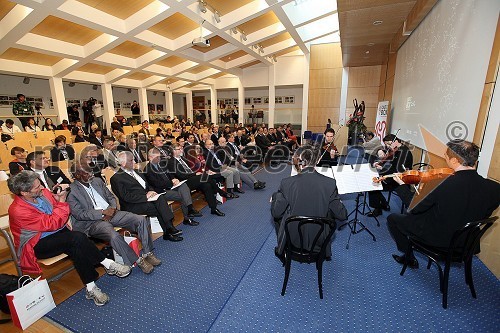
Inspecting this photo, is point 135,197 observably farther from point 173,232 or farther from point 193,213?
point 193,213

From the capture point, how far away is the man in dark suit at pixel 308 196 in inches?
75.5

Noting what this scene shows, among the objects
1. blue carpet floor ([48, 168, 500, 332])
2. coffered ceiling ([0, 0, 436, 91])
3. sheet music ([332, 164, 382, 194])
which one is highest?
coffered ceiling ([0, 0, 436, 91])

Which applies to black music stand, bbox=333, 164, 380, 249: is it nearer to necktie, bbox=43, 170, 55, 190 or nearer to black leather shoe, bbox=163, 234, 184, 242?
black leather shoe, bbox=163, 234, 184, 242

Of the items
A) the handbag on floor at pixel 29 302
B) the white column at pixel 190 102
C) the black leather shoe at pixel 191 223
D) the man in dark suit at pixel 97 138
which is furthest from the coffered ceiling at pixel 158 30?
the white column at pixel 190 102

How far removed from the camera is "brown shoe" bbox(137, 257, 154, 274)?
7.79 feet

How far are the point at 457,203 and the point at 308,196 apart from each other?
112cm

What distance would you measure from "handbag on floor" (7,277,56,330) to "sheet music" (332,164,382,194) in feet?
9.20

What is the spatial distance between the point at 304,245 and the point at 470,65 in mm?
2626

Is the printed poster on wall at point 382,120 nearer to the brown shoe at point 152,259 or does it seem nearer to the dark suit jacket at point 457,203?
the dark suit jacket at point 457,203

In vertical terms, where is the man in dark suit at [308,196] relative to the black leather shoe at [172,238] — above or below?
above

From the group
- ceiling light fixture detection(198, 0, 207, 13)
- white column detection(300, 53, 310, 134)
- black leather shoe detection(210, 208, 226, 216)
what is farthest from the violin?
white column detection(300, 53, 310, 134)

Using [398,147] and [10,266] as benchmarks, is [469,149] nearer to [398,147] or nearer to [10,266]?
[398,147]

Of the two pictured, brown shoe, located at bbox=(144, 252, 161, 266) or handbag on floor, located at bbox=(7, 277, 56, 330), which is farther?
brown shoe, located at bbox=(144, 252, 161, 266)

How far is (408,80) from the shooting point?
484cm
